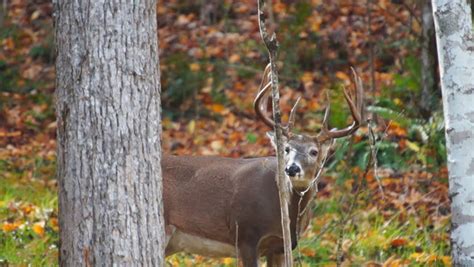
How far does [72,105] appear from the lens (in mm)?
5160

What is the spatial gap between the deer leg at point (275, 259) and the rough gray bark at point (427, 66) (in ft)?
14.3

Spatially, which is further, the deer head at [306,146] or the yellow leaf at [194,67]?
the yellow leaf at [194,67]

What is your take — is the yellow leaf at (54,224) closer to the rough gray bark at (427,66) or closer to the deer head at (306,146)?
the deer head at (306,146)

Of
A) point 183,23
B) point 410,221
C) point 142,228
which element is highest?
point 183,23

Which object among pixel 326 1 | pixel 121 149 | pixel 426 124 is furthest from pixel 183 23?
pixel 121 149

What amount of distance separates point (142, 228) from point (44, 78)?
10.0m

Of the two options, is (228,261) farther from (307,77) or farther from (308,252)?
(307,77)

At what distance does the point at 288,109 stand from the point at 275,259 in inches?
232

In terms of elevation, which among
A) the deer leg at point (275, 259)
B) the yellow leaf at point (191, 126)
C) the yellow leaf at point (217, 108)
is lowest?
the deer leg at point (275, 259)

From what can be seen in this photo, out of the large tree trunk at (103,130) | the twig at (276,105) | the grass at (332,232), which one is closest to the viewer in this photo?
the large tree trunk at (103,130)

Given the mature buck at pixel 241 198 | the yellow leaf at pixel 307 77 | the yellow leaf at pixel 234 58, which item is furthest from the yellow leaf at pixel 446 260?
the yellow leaf at pixel 234 58

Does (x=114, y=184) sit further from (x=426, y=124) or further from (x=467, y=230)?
(x=426, y=124)

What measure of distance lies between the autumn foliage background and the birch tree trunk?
1.96 metres

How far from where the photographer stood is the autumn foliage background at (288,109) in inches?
356
